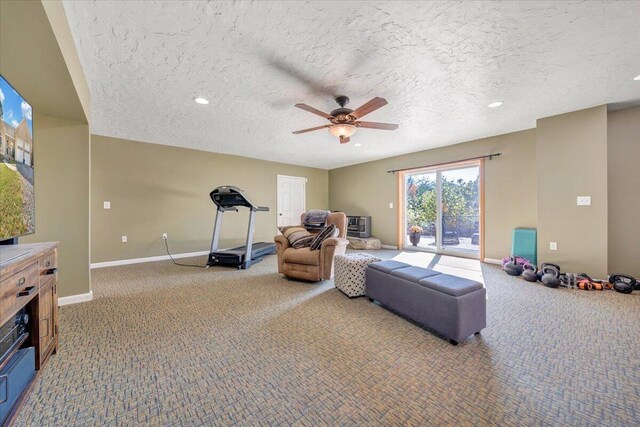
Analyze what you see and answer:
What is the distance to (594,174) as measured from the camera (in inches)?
132

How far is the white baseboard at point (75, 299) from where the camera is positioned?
2656 mm

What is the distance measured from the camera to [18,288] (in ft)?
4.13

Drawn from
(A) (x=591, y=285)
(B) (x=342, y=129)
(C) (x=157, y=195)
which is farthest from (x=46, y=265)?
(A) (x=591, y=285)

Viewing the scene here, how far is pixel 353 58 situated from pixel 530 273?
3865mm

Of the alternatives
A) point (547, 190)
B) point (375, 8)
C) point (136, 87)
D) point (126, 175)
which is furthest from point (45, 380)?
point (547, 190)

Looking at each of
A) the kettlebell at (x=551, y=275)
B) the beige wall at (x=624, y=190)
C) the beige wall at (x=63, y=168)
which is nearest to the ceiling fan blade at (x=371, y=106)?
the beige wall at (x=63, y=168)

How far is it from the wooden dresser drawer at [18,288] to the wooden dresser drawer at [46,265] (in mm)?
118

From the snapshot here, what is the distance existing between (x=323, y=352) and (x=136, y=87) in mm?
3447

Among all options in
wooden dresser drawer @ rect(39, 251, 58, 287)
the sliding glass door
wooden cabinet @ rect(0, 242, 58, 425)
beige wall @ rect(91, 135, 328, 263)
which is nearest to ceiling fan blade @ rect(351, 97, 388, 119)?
wooden cabinet @ rect(0, 242, 58, 425)

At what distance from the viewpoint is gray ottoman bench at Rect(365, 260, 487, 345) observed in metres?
1.89

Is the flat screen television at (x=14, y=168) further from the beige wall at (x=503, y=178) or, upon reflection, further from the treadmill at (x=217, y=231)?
the beige wall at (x=503, y=178)

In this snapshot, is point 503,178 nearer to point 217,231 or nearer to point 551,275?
point 551,275

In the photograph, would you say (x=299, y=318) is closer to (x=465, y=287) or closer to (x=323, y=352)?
(x=323, y=352)

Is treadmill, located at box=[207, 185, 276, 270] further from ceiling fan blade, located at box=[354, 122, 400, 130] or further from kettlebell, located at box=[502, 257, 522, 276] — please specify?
kettlebell, located at box=[502, 257, 522, 276]
